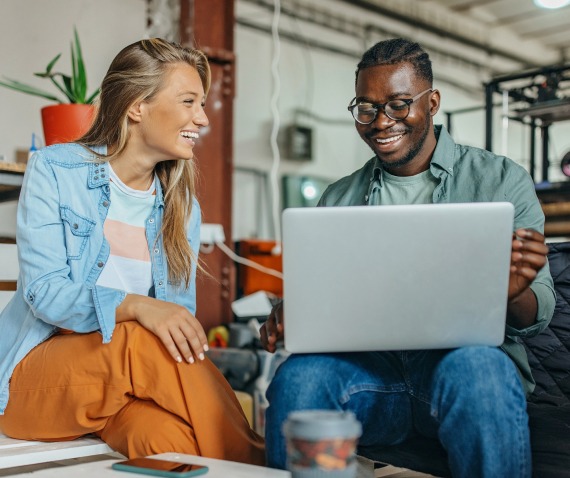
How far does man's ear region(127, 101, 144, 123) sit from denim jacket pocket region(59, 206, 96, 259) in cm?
26

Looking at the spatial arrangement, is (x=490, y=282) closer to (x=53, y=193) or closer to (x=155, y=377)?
(x=155, y=377)

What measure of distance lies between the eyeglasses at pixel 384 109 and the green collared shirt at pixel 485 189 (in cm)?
9

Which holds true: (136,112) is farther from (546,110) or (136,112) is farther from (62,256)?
(546,110)

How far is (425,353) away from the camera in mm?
1391

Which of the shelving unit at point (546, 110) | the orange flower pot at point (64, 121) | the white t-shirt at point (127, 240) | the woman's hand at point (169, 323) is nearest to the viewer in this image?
the woman's hand at point (169, 323)

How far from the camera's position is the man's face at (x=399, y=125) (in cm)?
156

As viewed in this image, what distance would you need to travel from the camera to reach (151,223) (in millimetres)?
1722

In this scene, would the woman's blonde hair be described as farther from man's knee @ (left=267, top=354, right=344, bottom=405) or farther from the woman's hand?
man's knee @ (left=267, top=354, right=344, bottom=405)

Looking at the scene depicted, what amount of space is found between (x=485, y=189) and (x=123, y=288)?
77 centimetres

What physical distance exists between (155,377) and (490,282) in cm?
66

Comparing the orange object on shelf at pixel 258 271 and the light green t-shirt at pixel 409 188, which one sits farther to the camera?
the orange object on shelf at pixel 258 271

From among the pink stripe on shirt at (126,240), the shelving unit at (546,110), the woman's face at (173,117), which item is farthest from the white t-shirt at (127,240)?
the shelving unit at (546,110)

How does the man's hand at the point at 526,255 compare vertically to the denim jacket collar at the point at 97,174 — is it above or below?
below

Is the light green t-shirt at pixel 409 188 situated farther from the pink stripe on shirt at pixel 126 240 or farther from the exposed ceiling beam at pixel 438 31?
the exposed ceiling beam at pixel 438 31
